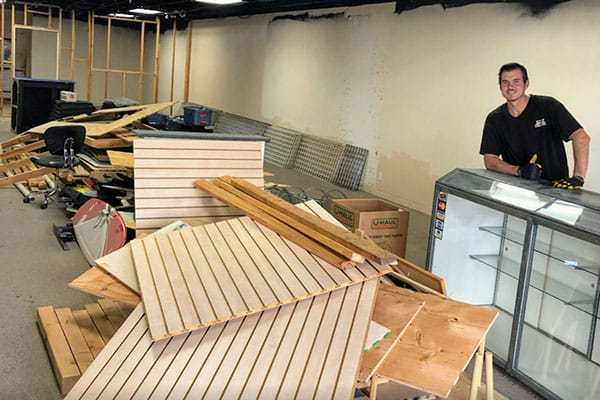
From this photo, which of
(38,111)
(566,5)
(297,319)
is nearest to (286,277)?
(297,319)

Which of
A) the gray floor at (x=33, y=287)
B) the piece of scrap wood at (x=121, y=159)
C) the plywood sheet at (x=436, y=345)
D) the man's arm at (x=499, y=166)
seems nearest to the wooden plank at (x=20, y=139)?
the gray floor at (x=33, y=287)

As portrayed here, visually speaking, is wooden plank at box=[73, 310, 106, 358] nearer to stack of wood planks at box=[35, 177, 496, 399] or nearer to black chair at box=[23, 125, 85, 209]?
stack of wood planks at box=[35, 177, 496, 399]

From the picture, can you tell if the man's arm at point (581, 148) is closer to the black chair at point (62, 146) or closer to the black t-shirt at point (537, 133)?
the black t-shirt at point (537, 133)

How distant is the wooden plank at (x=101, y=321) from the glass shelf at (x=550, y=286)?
2466 mm

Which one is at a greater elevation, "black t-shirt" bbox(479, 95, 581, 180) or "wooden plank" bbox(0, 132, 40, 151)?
"black t-shirt" bbox(479, 95, 581, 180)

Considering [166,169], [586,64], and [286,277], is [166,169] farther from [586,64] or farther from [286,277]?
[586,64]

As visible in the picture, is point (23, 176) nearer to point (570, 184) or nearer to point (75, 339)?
point (75, 339)

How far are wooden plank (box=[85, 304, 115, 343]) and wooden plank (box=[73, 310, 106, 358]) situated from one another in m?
0.02

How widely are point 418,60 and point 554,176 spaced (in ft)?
13.9

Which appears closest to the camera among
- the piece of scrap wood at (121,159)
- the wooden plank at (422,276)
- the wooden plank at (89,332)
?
the wooden plank at (422,276)

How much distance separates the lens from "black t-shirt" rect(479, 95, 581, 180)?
156 inches

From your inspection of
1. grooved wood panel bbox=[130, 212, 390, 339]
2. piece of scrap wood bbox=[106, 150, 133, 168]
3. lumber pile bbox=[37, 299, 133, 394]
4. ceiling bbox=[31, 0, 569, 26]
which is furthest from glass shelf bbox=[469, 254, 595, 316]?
ceiling bbox=[31, 0, 569, 26]

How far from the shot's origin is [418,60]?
26.3ft

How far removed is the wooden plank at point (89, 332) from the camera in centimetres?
355
